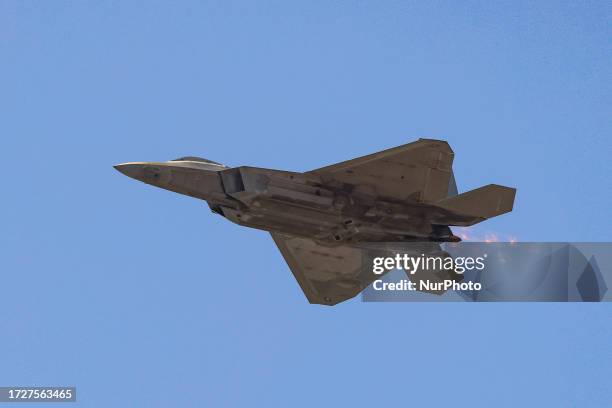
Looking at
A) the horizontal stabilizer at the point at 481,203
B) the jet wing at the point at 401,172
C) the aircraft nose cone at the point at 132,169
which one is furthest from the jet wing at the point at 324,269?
the aircraft nose cone at the point at 132,169

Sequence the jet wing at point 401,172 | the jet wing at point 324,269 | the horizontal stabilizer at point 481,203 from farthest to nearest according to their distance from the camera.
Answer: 1. the jet wing at point 324,269
2. the horizontal stabilizer at point 481,203
3. the jet wing at point 401,172

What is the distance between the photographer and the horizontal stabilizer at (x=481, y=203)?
37.0 m

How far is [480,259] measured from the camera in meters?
40.8

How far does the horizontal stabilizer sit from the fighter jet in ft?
0.11

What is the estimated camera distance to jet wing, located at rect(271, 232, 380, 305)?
42.3m

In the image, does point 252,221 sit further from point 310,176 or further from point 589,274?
point 589,274

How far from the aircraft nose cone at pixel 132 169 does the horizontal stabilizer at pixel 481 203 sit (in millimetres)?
10177

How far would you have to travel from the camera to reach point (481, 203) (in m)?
37.2

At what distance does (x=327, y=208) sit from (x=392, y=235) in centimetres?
267

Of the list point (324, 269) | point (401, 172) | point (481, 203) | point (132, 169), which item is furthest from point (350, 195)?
point (132, 169)

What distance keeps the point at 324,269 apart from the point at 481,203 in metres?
8.17

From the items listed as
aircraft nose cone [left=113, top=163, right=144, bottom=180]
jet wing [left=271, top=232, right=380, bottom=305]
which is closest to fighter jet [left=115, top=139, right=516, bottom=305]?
aircraft nose cone [left=113, top=163, right=144, bottom=180]

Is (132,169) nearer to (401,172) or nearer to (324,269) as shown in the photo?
(401,172)

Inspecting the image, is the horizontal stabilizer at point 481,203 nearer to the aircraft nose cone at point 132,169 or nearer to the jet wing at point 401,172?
the jet wing at point 401,172
